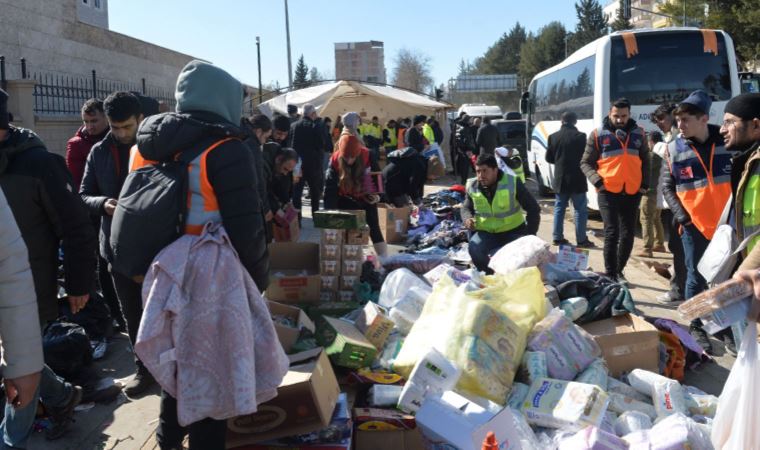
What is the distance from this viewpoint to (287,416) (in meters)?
3.04

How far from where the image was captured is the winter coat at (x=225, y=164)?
2.54 m

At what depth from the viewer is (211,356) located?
97.7 inches

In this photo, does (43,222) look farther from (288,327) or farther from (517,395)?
(517,395)

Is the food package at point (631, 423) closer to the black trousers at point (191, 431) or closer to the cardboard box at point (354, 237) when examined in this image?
the black trousers at point (191, 431)

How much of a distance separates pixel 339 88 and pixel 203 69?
56.3ft

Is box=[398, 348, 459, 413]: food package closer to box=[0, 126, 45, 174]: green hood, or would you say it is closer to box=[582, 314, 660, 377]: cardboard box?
box=[582, 314, 660, 377]: cardboard box

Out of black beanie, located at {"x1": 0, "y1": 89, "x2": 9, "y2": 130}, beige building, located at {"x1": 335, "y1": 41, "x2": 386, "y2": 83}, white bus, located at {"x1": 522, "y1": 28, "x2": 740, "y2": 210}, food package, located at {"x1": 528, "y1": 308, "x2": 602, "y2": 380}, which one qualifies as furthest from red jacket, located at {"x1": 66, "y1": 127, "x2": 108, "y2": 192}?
beige building, located at {"x1": 335, "y1": 41, "x2": 386, "y2": 83}

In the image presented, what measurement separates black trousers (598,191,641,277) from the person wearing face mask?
235 cm

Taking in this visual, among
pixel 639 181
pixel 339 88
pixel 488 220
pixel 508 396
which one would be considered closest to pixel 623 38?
pixel 639 181

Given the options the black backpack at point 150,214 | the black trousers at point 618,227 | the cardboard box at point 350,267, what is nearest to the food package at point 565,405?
the black backpack at point 150,214

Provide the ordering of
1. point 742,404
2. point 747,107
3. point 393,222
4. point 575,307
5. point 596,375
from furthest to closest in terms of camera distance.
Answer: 1. point 393,222
2. point 575,307
3. point 596,375
4. point 747,107
5. point 742,404

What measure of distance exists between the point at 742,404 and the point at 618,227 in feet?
14.5

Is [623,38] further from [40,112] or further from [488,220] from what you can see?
[40,112]

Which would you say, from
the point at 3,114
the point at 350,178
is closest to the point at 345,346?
the point at 3,114
